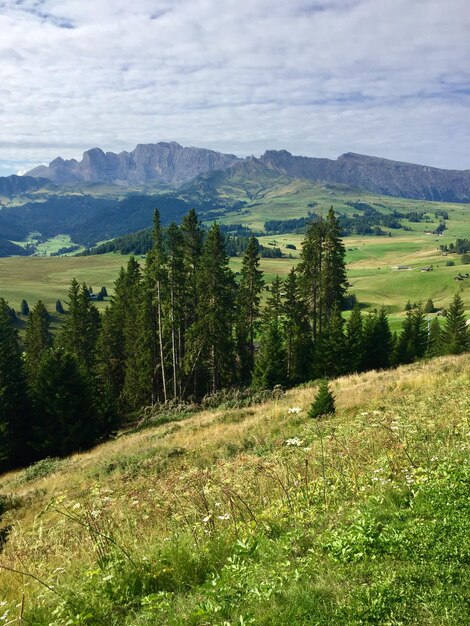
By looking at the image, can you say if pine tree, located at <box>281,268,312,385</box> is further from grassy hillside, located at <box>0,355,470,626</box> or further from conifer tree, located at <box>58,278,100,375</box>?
grassy hillside, located at <box>0,355,470,626</box>

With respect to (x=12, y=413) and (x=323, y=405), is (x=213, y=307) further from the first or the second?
(x=323, y=405)

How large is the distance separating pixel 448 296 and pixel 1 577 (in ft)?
715

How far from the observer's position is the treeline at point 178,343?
3541 centimetres

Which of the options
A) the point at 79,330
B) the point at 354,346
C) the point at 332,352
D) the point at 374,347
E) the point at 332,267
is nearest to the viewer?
the point at 332,352

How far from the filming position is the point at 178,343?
48844 millimetres

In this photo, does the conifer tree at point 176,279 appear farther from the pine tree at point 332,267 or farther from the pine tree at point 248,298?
the pine tree at point 332,267

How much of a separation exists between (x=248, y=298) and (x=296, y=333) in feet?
23.3

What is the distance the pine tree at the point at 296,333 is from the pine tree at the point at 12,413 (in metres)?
27.1

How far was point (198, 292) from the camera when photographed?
4519 centimetres

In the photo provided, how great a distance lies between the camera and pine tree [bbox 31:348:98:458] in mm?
33781

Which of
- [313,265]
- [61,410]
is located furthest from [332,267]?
[61,410]

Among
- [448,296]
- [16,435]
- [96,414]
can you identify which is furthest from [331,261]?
[448,296]

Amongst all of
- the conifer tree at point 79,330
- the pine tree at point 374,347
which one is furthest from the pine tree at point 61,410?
the pine tree at point 374,347

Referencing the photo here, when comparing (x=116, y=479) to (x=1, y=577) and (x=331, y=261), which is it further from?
(x=331, y=261)
